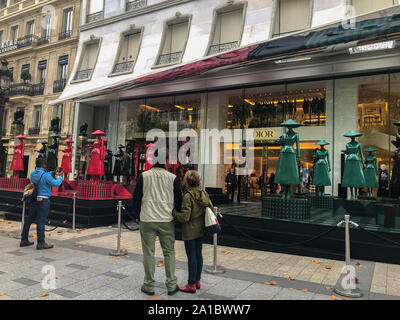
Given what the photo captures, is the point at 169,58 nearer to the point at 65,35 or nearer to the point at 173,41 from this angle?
the point at 173,41

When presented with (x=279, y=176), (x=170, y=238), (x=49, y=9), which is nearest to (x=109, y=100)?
(x=49, y=9)

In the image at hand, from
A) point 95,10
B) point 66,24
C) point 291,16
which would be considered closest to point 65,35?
point 66,24

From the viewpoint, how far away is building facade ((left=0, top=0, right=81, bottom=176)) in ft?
73.7

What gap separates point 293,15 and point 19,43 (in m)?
23.1

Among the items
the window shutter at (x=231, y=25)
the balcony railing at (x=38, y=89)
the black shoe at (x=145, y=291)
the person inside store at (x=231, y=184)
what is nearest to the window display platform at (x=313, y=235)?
the black shoe at (x=145, y=291)

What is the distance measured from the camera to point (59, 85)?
886 inches

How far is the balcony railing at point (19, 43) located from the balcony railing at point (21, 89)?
337 centimetres

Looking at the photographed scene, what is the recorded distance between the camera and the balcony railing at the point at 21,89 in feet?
78.7

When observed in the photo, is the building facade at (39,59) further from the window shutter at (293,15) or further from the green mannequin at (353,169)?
the green mannequin at (353,169)

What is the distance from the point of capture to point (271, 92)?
14.1 meters

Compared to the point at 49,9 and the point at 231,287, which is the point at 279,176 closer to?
the point at 231,287
